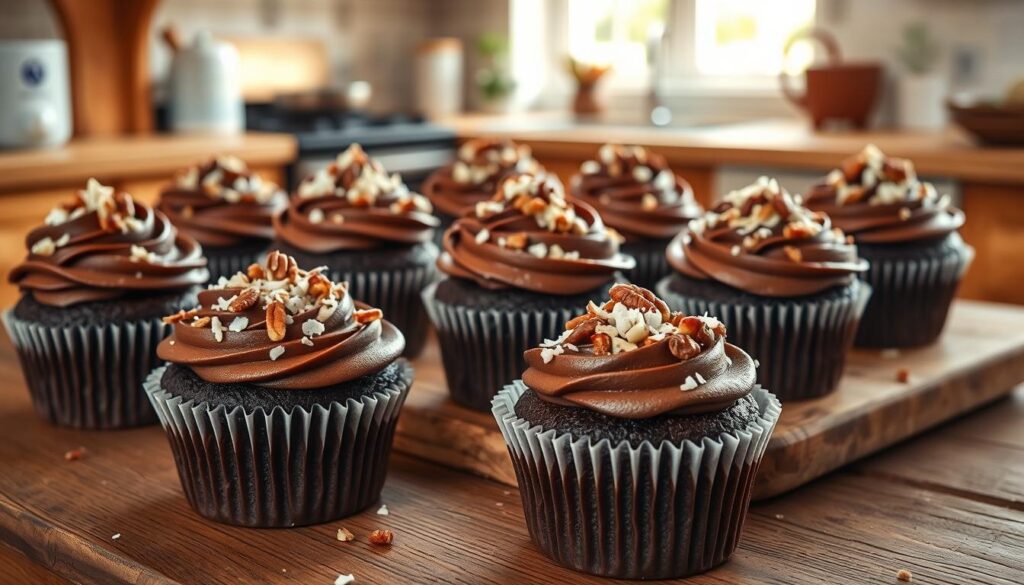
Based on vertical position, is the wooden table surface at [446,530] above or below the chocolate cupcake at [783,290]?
below

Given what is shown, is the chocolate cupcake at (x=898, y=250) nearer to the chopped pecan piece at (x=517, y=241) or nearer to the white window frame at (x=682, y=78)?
the chopped pecan piece at (x=517, y=241)

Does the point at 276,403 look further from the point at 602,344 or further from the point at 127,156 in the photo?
the point at 127,156

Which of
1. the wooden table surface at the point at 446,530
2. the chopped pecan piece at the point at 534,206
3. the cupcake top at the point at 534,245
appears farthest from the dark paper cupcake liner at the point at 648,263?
the wooden table surface at the point at 446,530

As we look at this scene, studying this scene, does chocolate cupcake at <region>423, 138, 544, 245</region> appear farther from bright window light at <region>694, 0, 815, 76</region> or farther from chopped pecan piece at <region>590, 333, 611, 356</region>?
bright window light at <region>694, 0, 815, 76</region>

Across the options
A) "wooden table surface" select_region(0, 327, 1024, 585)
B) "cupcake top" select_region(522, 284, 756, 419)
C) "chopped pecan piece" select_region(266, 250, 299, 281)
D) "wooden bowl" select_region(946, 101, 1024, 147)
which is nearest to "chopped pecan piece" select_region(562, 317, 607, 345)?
"cupcake top" select_region(522, 284, 756, 419)

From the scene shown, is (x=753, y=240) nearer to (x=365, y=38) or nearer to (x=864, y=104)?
(x=864, y=104)

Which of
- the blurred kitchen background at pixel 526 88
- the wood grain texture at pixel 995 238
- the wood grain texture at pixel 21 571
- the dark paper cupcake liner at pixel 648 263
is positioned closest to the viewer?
the wood grain texture at pixel 21 571
